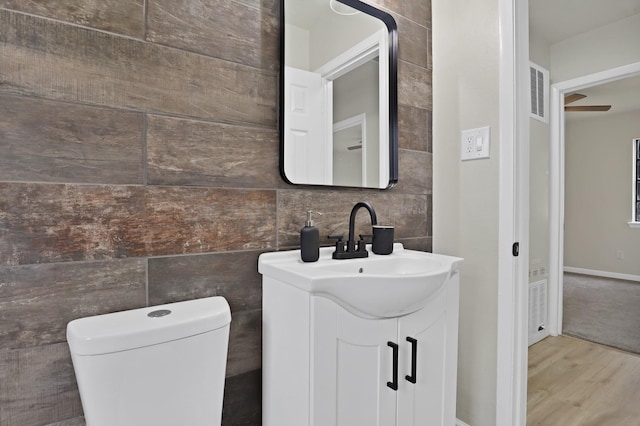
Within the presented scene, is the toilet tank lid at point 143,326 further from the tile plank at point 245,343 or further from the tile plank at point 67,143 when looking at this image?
the tile plank at point 67,143

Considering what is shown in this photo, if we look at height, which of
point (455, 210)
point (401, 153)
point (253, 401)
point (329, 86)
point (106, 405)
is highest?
point (329, 86)

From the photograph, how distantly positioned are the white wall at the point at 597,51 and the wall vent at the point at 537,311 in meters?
1.82

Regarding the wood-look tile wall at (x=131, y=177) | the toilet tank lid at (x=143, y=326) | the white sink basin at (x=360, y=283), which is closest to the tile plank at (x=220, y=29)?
the wood-look tile wall at (x=131, y=177)

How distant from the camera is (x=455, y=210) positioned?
1.64 meters

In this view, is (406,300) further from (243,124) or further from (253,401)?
(243,124)

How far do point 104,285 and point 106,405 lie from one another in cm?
33

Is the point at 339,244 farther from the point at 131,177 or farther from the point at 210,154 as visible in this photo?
the point at 131,177

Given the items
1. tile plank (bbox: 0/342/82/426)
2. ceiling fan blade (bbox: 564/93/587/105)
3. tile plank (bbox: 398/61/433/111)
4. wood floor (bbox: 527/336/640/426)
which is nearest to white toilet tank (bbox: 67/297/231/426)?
tile plank (bbox: 0/342/82/426)

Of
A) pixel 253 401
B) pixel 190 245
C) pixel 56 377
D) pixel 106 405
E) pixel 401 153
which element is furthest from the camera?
pixel 401 153

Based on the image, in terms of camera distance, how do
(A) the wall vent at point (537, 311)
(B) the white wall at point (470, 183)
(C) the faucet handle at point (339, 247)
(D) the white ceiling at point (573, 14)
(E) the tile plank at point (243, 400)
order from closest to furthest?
1. (E) the tile plank at point (243, 400)
2. (C) the faucet handle at point (339, 247)
3. (B) the white wall at point (470, 183)
4. (D) the white ceiling at point (573, 14)
5. (A) the wall vent at point (537, 311)

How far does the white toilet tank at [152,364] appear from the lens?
83cm

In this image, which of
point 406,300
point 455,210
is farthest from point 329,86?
point 406,300

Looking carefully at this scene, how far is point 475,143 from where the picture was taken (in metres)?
1.53

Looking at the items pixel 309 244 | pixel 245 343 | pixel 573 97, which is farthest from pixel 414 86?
pixel 573 97
